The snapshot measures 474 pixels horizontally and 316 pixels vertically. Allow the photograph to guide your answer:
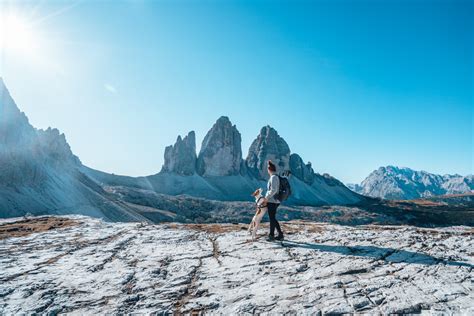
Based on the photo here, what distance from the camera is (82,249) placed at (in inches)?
424

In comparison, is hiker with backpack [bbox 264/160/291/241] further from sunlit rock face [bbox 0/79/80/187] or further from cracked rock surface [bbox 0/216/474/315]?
sunlit rock face [bbox 0/79/80/187]

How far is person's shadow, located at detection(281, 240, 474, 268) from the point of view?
7499mm

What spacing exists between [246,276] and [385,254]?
4.54 m

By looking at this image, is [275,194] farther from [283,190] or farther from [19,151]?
[19,151]

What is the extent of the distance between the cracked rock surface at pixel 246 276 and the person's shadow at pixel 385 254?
0.10ft

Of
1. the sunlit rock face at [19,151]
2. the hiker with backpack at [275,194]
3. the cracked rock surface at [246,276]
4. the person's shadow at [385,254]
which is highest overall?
the sunlit rock face at [19,151]

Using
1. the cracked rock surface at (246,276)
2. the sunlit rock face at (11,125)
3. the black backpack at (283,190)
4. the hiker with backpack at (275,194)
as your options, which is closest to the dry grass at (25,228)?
the cracked rock surface at (246,276)

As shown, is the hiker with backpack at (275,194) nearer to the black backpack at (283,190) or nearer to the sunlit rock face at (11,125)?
the black backpack at (283,190)

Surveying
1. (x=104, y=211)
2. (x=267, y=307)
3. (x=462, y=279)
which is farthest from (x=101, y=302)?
(x=104, y=211)

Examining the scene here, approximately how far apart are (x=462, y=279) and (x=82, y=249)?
39.9 feet

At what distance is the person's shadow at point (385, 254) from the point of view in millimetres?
7499

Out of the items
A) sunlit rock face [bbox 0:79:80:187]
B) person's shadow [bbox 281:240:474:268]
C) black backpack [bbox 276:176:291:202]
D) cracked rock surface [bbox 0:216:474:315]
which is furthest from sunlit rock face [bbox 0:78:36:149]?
person's shadow [bbox 281:240:474:268]

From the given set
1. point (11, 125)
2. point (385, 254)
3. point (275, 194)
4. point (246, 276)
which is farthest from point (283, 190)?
point (11, 125)

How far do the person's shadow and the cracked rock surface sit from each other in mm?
29
